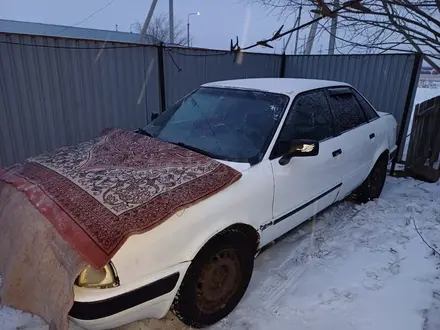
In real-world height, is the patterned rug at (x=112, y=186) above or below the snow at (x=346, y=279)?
above

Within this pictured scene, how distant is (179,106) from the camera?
344cm

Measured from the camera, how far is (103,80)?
509cm

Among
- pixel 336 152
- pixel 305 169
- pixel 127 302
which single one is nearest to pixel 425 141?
pixel 336 152

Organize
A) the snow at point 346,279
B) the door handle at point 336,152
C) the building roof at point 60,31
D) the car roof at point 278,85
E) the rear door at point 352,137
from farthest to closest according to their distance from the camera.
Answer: the building roof at point 60,31 < the rear door at point 352,137 < the door handle at point 336,152 < the car roof at point 278,85 < the snow at point 346,279

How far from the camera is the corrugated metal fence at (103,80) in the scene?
4.33m

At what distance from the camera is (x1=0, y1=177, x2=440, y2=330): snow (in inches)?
93.1

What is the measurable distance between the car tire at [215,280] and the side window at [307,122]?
830 mm

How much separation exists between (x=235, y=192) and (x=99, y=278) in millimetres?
1008

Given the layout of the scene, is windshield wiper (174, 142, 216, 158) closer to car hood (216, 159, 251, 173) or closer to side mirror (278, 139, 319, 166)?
car hood (216, 159, 251, 173)

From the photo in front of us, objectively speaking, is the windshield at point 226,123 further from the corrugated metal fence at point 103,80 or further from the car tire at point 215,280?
the corrugated metal fence at point 103,80

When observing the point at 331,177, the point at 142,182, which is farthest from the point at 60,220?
the point at 331,177

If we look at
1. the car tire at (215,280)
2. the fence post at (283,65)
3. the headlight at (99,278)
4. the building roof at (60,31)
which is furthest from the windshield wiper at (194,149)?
the building roof at (60,31)

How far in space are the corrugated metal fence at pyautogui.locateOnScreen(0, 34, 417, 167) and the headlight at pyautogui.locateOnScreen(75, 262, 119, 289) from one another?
347cm

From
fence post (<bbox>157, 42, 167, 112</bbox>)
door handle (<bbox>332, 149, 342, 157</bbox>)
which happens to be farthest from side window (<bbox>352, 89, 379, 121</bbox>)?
fence post (<bbox>157, 42, 167, 112</bbox>)
